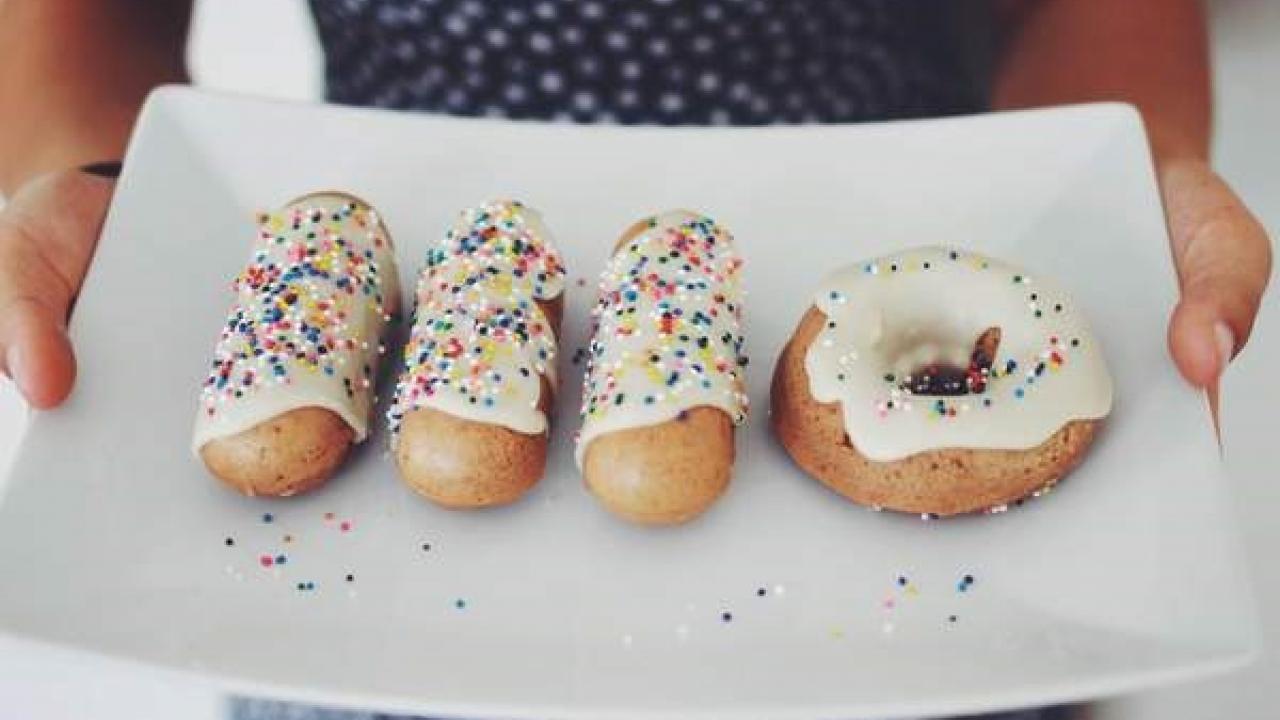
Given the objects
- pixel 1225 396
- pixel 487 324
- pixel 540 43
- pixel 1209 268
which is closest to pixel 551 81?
pixel 540 43

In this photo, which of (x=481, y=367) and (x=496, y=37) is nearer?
(x=481, y=367)

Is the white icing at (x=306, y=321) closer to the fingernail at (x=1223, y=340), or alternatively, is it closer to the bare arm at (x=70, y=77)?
the bare arm at (x=70, y=77)

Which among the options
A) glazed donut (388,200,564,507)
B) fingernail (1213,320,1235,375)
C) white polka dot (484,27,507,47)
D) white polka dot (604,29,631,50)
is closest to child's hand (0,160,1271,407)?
fingernail (1213,320,1235,375)

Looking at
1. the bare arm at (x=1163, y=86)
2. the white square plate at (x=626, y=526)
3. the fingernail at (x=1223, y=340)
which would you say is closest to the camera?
the white square plate at (x=626, y=526)

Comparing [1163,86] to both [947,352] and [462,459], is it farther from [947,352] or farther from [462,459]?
[462,459]

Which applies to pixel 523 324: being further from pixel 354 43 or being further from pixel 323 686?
pixel 354 43

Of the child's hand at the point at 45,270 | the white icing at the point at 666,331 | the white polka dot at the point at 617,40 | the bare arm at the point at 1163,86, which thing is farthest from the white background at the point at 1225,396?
the white polka dot at the point at 617,40

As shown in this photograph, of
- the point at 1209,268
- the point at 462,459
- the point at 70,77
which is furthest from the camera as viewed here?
the point at 70,77
